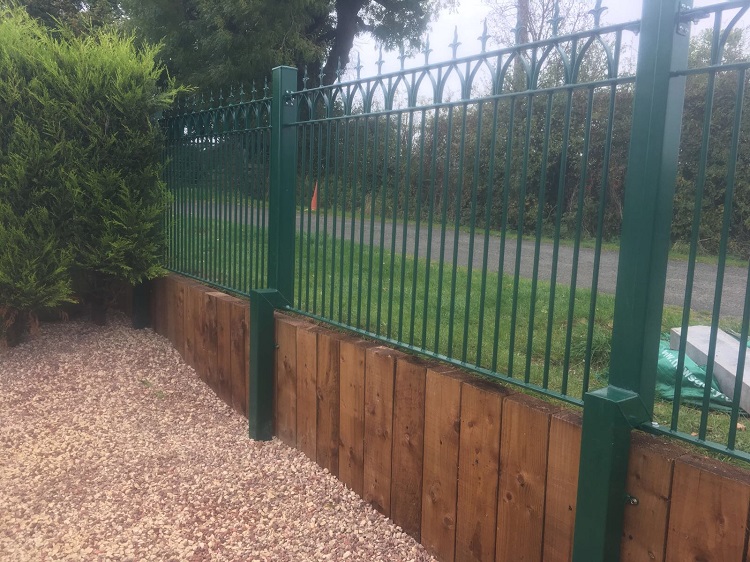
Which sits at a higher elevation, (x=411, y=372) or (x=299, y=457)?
(x=411, y=372)

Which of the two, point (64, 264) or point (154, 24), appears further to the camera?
point (154, 24)

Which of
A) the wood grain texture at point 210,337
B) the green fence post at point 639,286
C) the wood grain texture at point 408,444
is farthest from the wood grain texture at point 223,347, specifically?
the green fence post at point 639,286

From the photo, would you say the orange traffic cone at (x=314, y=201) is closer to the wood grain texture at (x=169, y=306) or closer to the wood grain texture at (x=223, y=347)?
the wood grain texture at (x=223, y=347)

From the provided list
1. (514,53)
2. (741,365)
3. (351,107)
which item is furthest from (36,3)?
(741,365)

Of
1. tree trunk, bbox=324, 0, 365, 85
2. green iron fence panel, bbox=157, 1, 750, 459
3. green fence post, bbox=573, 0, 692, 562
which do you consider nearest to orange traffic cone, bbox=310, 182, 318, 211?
green iron fence panel, bbox=157, 1, 750, 459

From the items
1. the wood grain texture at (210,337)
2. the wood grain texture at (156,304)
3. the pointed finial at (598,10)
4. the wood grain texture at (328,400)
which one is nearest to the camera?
the pointed finial at (598,10)

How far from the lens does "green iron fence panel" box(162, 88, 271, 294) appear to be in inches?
182

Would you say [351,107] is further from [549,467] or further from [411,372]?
[549,467]

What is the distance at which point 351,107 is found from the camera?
144 inches

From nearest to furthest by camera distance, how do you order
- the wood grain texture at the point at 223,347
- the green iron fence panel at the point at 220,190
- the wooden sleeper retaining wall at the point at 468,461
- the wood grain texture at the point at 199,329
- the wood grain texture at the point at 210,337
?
the wooden sleeper retaining wall at the point at 468,461 < the green iron fence panel at the point at 220,190 < the wood grain texture at the point at 223,347 < the wood grain texture at the point at 210,337 < the wood grain texture at the point at 199,329

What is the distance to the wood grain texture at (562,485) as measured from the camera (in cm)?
230

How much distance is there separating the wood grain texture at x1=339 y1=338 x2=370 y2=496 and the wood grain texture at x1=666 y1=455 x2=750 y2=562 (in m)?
1.78

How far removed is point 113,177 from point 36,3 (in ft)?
59.6

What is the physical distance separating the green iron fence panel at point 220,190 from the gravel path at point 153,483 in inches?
43.9
